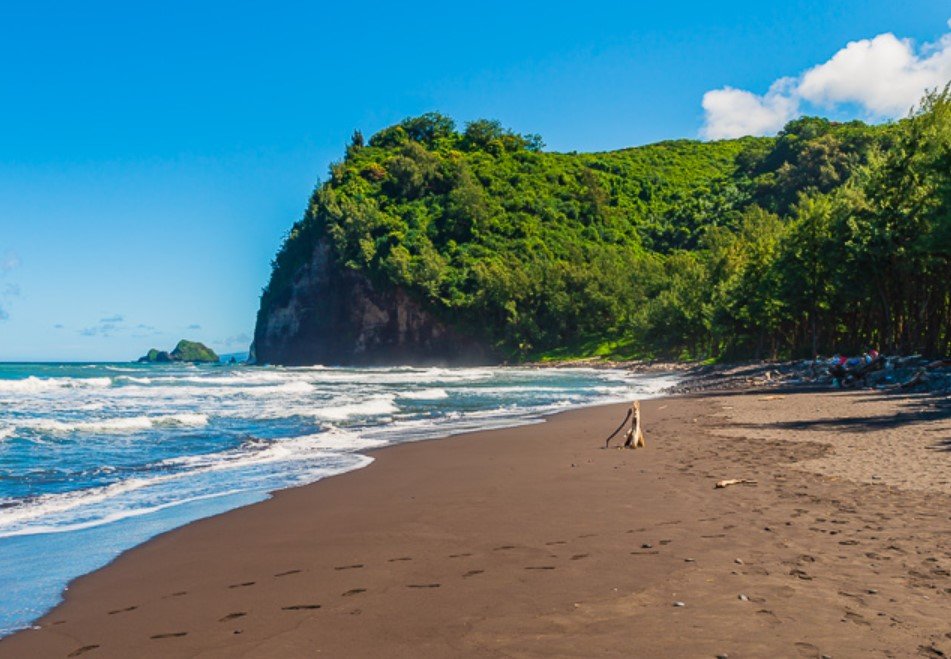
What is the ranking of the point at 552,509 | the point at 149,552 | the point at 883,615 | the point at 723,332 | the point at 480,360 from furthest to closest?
1. the point at 480,360
2. the point at 723,332
3. the point at 552,509
4. the point at 149,552
5. the point at 883,615

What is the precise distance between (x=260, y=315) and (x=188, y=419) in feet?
451

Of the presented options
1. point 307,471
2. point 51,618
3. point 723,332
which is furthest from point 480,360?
point 51,618

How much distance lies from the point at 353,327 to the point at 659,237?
5901cm

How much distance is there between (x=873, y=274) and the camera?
123 feet

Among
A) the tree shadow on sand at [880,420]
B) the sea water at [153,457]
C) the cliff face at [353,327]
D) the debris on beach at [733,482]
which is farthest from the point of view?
the cliff face at [353,327]

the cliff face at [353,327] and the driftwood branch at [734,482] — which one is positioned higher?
the cliff face at [353,327]

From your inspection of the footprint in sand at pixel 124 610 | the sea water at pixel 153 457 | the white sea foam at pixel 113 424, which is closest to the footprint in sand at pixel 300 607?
the footprint in sand at pixel 124 610

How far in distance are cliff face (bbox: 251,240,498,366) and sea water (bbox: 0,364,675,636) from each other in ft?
269

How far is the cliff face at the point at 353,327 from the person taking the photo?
118625 millimetres

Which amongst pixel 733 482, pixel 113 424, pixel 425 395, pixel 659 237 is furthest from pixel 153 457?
pixel 659 237

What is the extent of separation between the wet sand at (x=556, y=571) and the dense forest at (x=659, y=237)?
884 inches

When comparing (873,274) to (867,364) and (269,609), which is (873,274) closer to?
(867,364)

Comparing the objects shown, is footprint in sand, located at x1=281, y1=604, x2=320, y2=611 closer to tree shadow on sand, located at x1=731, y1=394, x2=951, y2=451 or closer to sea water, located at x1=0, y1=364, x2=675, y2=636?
sea water, located at x1=0, y1=364, x2=675, y2=636

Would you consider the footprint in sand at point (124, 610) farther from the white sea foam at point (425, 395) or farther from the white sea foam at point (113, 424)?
the white sea foam at point (425, 395)
